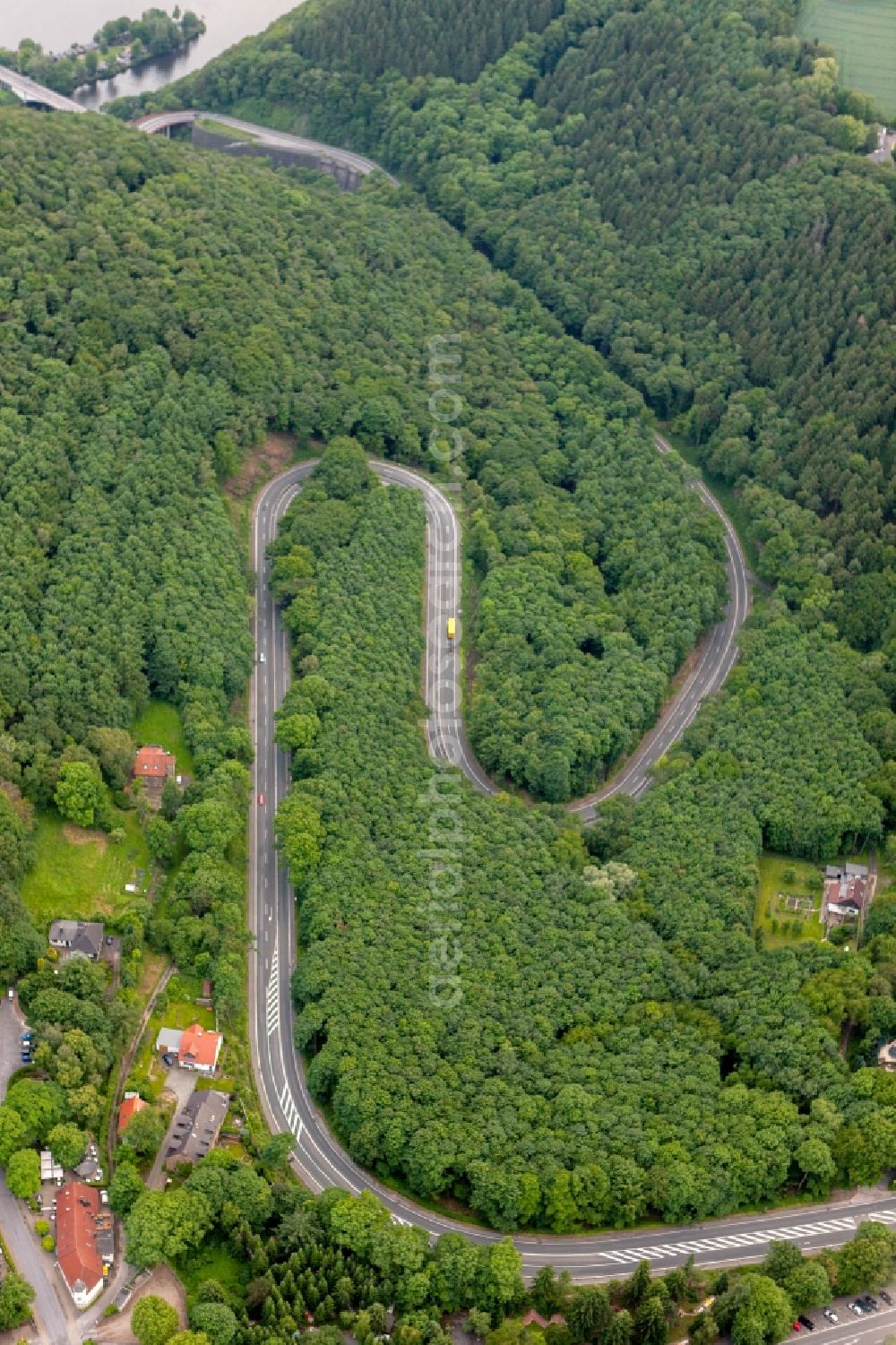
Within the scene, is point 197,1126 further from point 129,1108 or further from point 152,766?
point 152,766

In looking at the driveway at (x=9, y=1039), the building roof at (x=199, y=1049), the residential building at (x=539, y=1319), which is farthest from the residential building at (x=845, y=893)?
the driveway at (x=9, y=1039)

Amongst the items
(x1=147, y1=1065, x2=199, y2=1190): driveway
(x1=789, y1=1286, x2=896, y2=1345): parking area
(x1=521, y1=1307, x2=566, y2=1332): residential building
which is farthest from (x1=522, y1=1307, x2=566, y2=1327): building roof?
Result: (x1=147, y1=1065, x2=199, y2=1190): driveway

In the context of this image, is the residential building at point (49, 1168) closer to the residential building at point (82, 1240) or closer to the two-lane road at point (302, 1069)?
the residential building at point (82, 1240)

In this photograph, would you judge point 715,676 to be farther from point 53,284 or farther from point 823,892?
point 53,284

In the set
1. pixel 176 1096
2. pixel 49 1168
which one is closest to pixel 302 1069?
pixel 176 1096

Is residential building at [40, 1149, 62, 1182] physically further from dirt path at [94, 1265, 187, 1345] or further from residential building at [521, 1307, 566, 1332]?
residential building at [521, 1307, 566, 1332]
